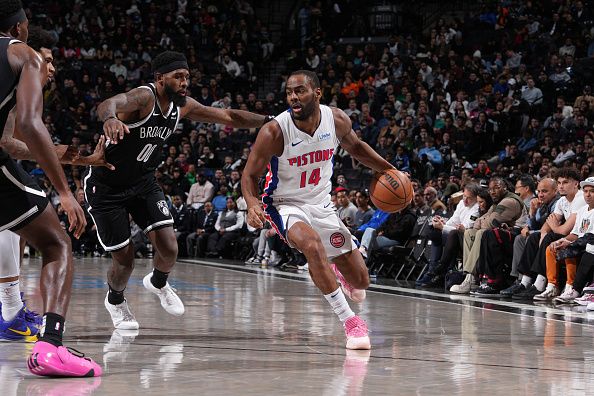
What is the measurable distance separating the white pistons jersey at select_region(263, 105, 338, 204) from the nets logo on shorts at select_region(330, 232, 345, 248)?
250mm

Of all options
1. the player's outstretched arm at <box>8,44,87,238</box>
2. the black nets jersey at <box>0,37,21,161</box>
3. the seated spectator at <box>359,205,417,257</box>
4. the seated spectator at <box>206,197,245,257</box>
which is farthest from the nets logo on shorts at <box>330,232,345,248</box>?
the seated spectator at <box>206,197,245,257</box>

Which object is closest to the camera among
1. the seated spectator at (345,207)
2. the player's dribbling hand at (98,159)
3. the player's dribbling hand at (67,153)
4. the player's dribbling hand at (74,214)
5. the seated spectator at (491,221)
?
the player's dribbling hand at (74,214)

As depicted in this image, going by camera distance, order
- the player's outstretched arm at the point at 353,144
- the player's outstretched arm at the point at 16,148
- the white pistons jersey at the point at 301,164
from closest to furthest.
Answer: the player's outstretched arm at the point at 16,148 → the white pistons jersey at the point at 301,164 → the player's outstretched arm at the point at 353,144

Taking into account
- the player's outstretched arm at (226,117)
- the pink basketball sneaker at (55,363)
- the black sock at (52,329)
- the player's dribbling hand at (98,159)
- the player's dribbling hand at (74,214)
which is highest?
the player's outstretched arm at (226,117)

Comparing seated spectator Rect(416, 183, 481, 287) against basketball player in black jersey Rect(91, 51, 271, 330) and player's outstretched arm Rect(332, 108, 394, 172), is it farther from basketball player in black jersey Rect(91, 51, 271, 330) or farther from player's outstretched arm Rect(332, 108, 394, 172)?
basketball player in black jersey Rect(91, 51, 271, 330)

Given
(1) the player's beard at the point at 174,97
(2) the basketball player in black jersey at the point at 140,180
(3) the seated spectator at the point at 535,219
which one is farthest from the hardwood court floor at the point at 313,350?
(1) the player's beard at the point at 174,97

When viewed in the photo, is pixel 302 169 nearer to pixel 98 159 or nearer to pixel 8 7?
pixel 98 159

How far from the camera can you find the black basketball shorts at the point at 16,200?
4223mm

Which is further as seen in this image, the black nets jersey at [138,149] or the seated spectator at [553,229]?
the seated spectator at [553,229]

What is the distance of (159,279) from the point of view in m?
6.43

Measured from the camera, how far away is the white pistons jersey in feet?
19.1

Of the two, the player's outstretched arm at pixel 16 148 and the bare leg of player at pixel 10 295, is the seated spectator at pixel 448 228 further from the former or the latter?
the player's outstretched arm at pixel 16 148

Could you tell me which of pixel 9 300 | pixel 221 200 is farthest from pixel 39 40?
pixel 221 200

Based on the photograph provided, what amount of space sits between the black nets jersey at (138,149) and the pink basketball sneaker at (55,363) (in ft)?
7.09
